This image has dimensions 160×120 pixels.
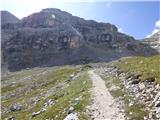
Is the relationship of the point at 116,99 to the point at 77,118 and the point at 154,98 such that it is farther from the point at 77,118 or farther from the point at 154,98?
the point at 77,118

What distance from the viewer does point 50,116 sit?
27188 mm

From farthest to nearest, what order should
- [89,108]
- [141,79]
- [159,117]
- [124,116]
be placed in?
[141,79] → [89,108] → [124,116] → [159,117]

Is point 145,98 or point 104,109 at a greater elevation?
point 145,98

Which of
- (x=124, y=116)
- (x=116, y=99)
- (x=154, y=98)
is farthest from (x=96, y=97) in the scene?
(x=124, y=116)

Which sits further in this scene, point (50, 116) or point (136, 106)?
point (50, 116)

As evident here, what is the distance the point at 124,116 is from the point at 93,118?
2.28m

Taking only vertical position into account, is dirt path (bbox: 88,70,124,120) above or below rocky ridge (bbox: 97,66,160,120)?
below

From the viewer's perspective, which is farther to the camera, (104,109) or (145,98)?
(145,98)

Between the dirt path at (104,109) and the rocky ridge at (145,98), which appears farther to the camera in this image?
the dirt path at (104,109)

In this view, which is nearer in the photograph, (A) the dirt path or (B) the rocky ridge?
(B) the rocky ridge

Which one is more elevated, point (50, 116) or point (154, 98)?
point (154, 98)

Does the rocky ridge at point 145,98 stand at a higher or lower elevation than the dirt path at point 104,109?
higher

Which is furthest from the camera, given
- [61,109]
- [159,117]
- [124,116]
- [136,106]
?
[61,109]

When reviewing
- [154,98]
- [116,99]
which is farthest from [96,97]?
[154,98]
